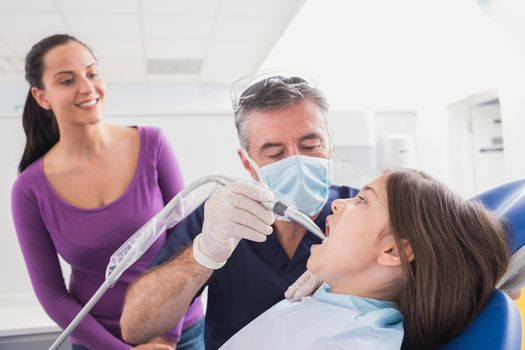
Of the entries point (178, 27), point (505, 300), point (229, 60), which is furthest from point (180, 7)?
point (505, 300)

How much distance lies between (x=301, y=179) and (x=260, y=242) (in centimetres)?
19

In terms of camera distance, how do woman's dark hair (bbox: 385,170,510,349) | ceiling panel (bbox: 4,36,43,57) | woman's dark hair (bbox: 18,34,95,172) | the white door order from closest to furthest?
1. woman's dark hair (bbox: 385,170,510,349)
2. woman's dark hair (bbox: 18,34,95,172)
3. the white door
4. ceiling panel (bbox: 4,36,43,57)

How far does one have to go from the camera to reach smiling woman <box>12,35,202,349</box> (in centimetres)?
137

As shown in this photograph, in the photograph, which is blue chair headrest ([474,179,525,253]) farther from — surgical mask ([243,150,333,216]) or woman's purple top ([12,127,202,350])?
woman's purple top ([12,127,202,350])

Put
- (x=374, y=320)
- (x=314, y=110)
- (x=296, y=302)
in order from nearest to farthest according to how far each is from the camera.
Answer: (x=374, y=320) → (x=296, y=302) → (x=314, y=110)

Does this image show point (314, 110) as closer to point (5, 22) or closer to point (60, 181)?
point (60, 181)

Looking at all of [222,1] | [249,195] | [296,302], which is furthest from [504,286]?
[222,1]

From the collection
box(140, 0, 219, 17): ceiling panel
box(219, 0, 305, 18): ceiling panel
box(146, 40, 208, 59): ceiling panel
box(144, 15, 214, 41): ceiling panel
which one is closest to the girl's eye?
box(219, 0, 305, 18): ceiling panel

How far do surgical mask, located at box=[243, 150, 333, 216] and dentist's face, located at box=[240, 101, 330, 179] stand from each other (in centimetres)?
3

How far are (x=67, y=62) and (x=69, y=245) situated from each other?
0.54m

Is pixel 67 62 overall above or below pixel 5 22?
below

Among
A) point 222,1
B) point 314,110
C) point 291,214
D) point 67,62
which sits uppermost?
point 222,1

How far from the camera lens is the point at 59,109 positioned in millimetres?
1376

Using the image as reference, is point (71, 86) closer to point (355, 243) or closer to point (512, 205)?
point (355, 243)
